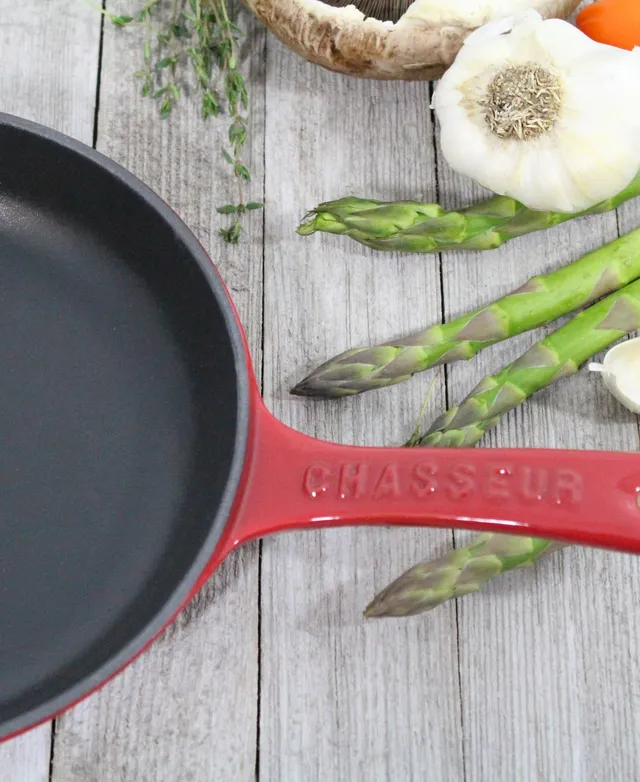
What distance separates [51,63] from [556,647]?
0.69m

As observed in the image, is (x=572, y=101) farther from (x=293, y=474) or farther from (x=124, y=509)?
(x=124, y=509)

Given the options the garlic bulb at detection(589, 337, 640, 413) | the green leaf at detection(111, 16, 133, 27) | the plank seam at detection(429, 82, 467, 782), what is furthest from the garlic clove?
the green leaf at detection(111, 16, 133, 27)

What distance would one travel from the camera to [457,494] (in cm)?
53

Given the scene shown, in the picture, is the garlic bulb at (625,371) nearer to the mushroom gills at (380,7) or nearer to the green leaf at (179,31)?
the mushroom gills at (380,7)

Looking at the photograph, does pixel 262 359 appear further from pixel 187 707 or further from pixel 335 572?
pixel 187 707

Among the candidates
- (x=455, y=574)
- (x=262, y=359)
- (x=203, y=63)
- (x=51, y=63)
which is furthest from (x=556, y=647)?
(x=51, y=63)

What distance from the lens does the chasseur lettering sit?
1.73ft

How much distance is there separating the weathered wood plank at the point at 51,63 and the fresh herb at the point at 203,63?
0.12 feet

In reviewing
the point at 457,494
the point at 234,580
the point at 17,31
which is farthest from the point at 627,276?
the point at 17,31

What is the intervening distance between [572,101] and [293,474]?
0.37m

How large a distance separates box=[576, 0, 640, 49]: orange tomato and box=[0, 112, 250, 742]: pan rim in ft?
1.30

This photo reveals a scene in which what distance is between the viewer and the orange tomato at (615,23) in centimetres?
69

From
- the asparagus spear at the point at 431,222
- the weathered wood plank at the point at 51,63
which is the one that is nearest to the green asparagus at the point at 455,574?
the asparagus spear at the point at 431,222

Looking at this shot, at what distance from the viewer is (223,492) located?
553 millimetres
